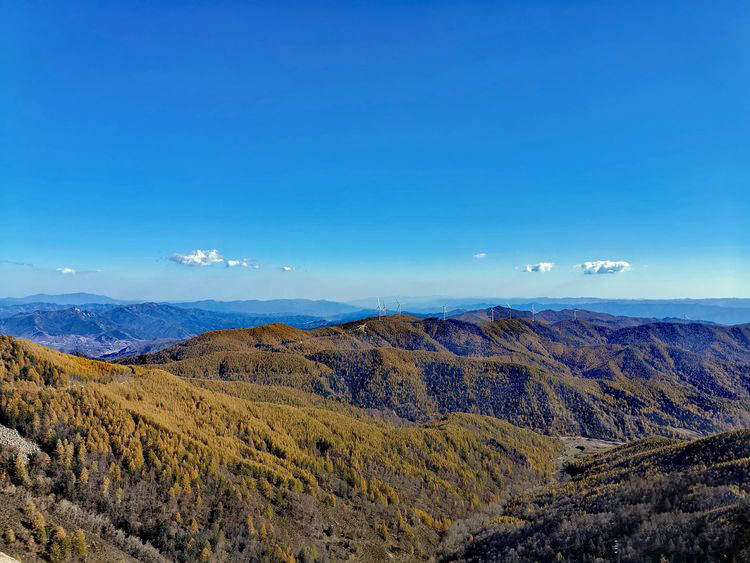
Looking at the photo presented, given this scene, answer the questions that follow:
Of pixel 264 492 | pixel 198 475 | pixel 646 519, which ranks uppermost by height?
pixel 198 475

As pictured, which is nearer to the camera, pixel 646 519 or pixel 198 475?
pixel 646 519

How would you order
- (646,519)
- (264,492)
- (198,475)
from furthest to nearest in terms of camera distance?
(264,492)
(198,475)
(646,519)

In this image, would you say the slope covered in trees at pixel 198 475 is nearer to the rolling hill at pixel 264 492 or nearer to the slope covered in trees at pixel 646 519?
the rolling hill at pixel 264 492

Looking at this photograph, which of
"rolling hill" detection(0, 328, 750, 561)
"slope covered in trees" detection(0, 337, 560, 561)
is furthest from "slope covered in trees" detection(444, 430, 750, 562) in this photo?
"slope covered in trees" detection(0, 337, 560, 561)

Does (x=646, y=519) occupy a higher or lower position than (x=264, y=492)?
higher

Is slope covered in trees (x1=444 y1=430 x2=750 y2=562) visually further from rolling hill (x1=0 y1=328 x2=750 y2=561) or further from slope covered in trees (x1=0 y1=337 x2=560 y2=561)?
slope covered in trees (x1=0 y1=337 x2=560 y2=561)

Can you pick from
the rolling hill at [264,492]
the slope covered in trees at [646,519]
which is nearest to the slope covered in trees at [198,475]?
the rolling hill at [264,492]

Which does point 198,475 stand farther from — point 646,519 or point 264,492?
point 646,519

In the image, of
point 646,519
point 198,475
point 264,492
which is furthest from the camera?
point 264,492

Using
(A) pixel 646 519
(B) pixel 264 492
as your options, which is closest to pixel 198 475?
(B) pixel 264 492
